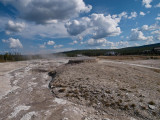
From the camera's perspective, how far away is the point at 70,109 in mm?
7957

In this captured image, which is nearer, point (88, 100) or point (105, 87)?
point (88, 100)

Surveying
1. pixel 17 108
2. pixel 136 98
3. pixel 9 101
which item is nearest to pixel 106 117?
pixel 136 98

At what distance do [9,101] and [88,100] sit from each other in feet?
24.4

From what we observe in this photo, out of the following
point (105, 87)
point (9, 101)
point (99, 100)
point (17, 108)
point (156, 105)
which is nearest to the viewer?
point (156, 105)

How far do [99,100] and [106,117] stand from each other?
2.07 m

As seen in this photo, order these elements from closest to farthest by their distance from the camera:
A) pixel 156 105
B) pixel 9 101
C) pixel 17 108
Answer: pixel 156 105 → pixel 17 108 → pixel 9 101

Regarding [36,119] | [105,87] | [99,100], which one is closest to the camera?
[36,119]

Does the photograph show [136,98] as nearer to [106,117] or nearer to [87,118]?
[106,117]

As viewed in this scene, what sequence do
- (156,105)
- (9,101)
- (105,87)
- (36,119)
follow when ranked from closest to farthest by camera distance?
(36,119) < (156,105) < (9,101) < (105,87)

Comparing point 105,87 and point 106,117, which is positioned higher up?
point 105,87

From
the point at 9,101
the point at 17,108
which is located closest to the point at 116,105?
the point at 17,108

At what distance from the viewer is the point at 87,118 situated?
701 centimetres

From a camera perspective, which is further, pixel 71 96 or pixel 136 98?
pixel 71 96

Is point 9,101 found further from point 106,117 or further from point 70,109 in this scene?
point 106,117
